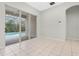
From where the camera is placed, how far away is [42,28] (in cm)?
1056

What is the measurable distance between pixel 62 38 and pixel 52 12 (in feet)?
7.76

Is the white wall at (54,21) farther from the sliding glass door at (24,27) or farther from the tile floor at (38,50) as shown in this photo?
the tile floor at (38,50)

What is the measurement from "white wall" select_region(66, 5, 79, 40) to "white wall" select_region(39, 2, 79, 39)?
1.03 m

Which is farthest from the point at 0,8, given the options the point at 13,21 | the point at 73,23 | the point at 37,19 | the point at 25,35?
the point at 73,23

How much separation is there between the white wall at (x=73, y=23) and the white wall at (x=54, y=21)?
103 centimetres

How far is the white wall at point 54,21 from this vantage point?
30.9 ft

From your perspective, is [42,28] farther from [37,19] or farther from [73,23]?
[73,23]

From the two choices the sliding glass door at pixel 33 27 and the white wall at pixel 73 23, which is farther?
the white wall at pixel 73 23

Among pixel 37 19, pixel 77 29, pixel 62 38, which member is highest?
pixel 37 19

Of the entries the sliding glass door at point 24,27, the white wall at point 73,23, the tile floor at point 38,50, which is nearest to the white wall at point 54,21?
the white wall at point 73,23

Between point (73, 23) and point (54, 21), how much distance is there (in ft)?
5.50

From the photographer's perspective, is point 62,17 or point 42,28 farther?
point 42,28

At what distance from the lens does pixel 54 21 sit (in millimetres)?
9891

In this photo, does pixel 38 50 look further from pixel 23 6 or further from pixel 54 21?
pixel 54 21
